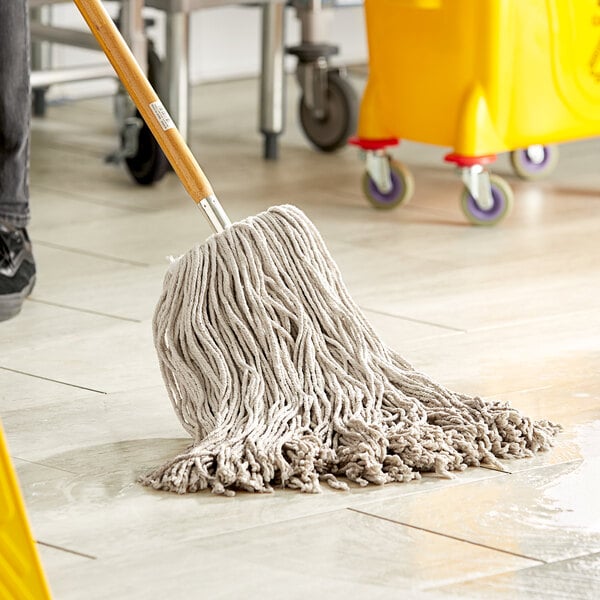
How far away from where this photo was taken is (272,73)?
9.77ft

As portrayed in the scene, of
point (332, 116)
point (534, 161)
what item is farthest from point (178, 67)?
point (534, 161)

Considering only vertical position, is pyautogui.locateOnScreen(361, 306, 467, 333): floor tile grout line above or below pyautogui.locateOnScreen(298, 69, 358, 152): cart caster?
below

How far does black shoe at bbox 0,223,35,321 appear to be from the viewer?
6.08 feet

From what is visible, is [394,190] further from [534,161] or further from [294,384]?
[294,384]

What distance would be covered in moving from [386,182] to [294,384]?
4.07 feet

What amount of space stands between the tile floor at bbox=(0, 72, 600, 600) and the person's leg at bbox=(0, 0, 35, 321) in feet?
0.17

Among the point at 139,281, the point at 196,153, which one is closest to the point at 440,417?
the point at 139,281

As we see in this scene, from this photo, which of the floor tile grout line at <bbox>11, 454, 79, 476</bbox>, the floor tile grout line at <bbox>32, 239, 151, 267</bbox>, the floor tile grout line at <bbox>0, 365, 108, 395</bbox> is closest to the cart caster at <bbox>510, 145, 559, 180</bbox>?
the floor tile grout line at <bbox>32, 239, 151, 267</bbox>

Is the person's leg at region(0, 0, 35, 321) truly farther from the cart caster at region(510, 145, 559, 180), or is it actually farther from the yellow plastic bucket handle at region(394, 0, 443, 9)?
the cart caster at region(510, 145, 559, 180)

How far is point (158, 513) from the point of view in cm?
120

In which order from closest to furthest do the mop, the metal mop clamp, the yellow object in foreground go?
the mop → the metal mop clamp → the yellow object in foreground

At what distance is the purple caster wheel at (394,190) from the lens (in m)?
2.53

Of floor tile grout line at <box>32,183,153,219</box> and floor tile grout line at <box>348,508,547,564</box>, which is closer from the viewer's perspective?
floor tile grout line at <box>348,508,547,564</box>

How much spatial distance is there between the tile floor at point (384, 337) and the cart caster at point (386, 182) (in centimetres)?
5
